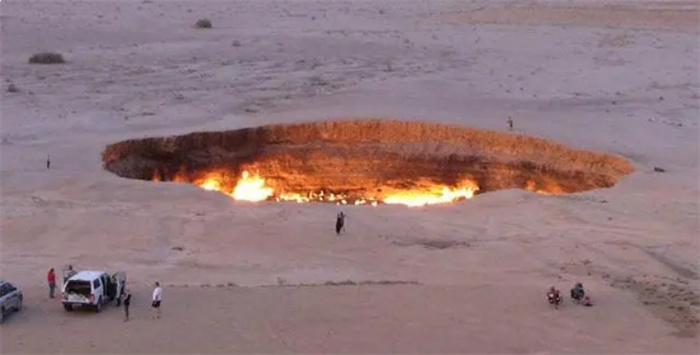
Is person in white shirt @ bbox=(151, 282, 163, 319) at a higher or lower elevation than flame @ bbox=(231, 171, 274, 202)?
lower

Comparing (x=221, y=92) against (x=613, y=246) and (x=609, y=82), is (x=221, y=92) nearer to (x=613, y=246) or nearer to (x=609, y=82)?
(x=609, y=82)

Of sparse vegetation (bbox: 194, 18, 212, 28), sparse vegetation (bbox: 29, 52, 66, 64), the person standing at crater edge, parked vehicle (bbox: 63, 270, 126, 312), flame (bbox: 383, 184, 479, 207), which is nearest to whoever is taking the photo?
parked vehicle (bbox: 63, 270, 126, 312)

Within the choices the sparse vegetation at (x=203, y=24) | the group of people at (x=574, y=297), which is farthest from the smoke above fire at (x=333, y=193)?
the sparse vegetation at (x=203, y=24)

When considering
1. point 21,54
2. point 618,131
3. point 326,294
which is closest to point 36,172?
point 326,294

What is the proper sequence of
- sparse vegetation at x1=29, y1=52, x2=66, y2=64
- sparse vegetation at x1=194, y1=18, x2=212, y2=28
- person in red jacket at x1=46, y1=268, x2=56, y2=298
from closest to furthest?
1. person in red jacket at x1=46, y1=268, x2=56, y2=298
2. sparse vegetation at x1=29, y1=52, x2=66, y2=64
3. sparse vegetation at x1=194, y1=18, x2=212, y2=28

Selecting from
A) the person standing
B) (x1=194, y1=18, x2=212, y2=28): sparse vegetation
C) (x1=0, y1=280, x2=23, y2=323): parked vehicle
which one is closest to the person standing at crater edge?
the person standing

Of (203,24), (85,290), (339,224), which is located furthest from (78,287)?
(203,24)

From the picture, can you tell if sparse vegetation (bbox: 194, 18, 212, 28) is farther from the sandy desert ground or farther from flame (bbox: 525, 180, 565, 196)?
flame (bbox: 525, 180, 565, 196)

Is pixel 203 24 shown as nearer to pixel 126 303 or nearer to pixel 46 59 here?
pixel 46 59
